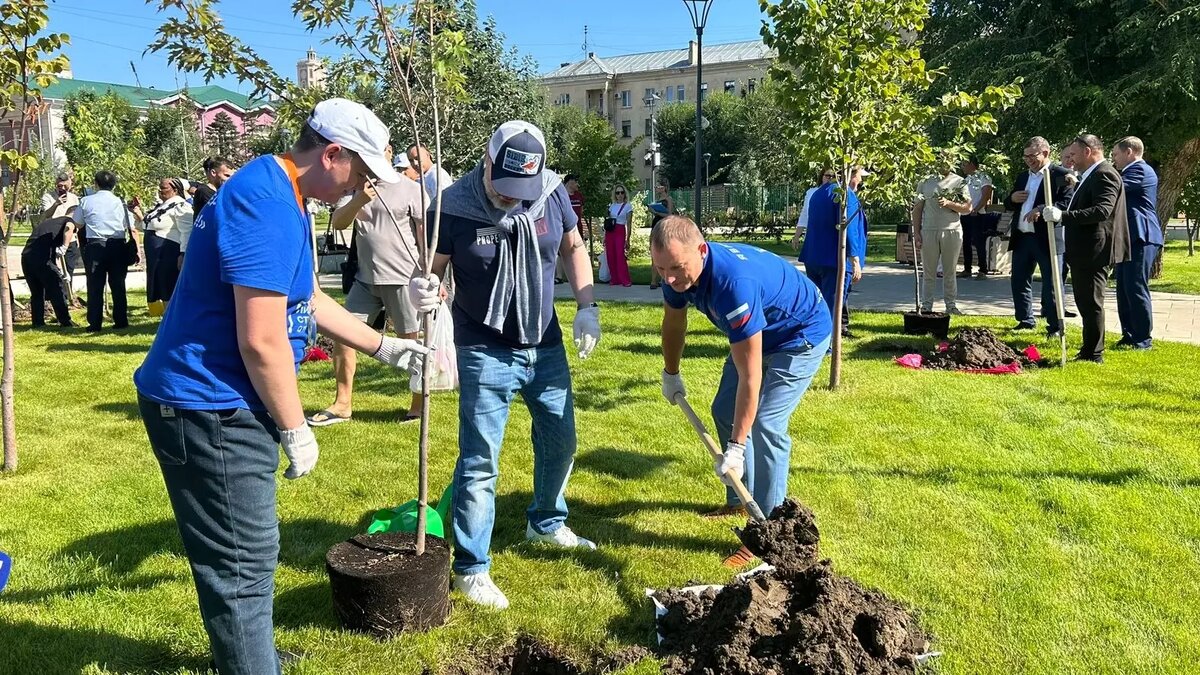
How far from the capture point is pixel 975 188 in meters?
11.9

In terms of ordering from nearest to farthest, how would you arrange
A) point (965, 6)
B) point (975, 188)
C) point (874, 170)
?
point (874, 170)
point (975, 188)
point (965, 6)

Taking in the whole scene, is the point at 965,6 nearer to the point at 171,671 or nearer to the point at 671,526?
the point at 671,526

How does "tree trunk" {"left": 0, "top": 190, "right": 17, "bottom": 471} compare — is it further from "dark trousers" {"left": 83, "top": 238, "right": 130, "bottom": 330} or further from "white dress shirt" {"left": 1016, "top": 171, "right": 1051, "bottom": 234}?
"white dress shirt" {"left": 1016, "top": 171, "right": 1051, "bottom": 234}

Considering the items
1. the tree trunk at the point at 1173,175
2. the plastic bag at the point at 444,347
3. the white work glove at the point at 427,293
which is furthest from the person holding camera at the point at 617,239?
the white work glove at the point at 427,293

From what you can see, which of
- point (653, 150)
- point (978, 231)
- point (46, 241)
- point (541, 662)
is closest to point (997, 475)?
point (541, 662)

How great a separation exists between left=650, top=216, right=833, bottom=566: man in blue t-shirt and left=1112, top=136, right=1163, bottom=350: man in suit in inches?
212

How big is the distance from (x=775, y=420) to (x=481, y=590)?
60.2 inches

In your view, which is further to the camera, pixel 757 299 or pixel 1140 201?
pixel 1140 201

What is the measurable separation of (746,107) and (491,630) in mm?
43987

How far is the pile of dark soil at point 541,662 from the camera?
9.93 ft

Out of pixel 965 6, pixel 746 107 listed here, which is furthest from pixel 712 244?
pixel 746 107

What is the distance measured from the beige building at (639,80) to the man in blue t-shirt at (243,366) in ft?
225

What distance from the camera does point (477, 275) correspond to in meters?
3.44

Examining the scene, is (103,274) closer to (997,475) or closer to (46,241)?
(46,241)
